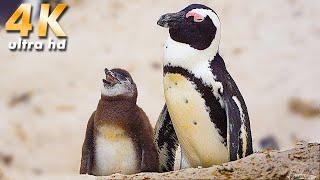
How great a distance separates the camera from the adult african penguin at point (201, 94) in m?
3.18

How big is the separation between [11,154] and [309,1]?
6.47 ft

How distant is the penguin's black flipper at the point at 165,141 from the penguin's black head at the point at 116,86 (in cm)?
21

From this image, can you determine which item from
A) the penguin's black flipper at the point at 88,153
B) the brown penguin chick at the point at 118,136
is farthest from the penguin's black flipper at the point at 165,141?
the penguin's black flipper at the point at 88,153

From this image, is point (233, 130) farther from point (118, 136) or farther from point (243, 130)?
point (118, 136)

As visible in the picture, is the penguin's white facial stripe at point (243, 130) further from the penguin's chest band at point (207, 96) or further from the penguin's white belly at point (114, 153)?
the penguin's white belly at point (114, 153)

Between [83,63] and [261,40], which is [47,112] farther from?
[261,40]

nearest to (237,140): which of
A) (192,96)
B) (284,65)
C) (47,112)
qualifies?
(192,96)

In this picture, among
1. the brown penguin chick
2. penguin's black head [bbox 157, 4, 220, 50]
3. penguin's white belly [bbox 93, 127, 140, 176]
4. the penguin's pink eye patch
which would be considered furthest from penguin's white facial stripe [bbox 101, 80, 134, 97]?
the penguin's pink eye patch

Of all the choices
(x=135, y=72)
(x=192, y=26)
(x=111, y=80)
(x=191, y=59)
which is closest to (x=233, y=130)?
(x=191, y=59)

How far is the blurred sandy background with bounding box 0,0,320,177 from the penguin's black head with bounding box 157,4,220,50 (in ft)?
2.28

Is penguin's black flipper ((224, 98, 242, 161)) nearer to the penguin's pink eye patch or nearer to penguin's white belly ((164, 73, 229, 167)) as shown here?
penguin's white belly ((164, 73, 229, 167))

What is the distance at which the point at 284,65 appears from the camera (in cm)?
407

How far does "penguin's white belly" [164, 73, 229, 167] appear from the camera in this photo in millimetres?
3184

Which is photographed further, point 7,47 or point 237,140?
point 7,47
